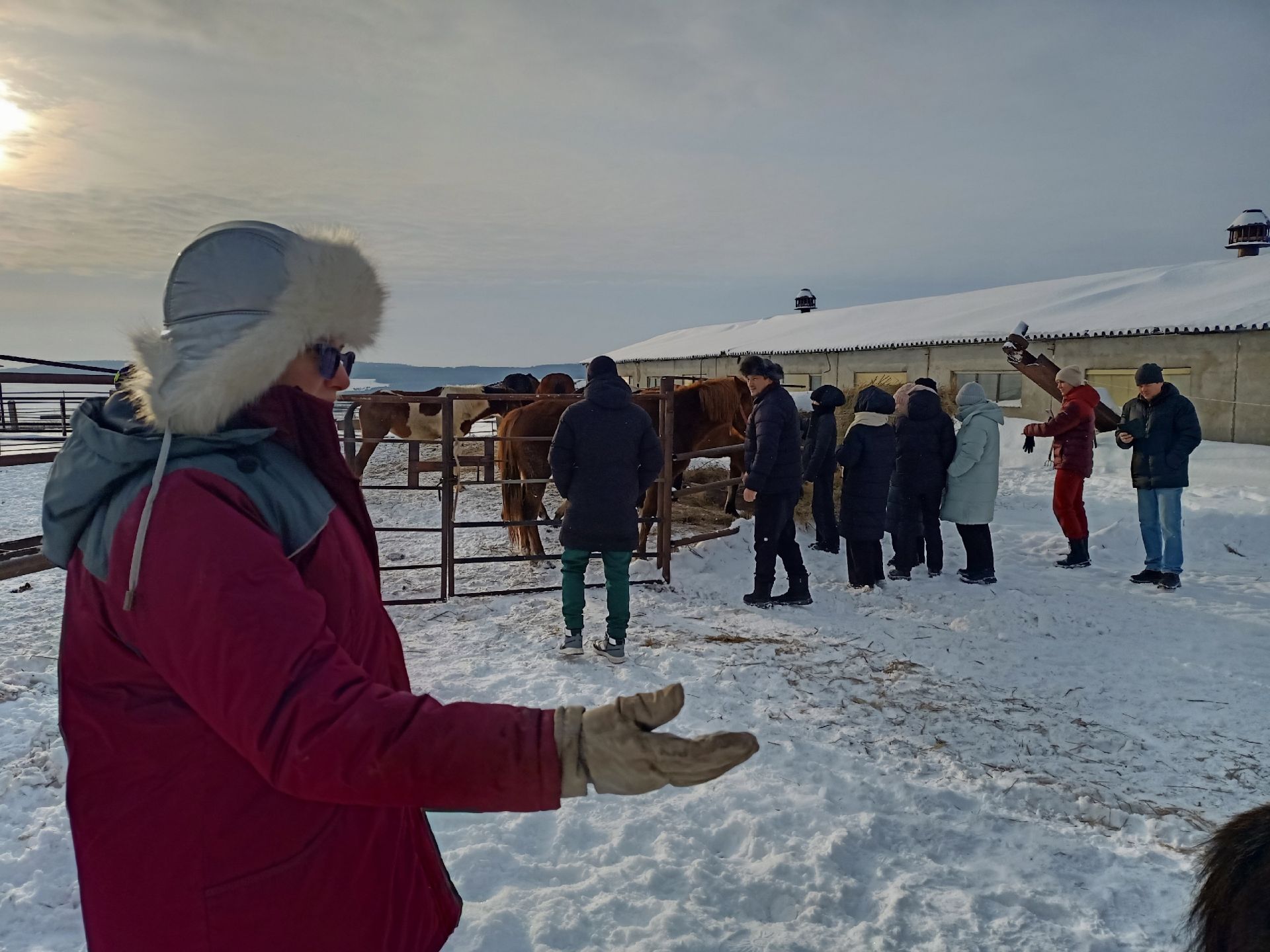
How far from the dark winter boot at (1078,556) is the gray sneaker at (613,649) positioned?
4.71 meters

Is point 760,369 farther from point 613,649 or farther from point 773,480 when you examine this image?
point 613,649

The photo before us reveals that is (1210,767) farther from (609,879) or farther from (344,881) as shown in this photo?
(344,881)

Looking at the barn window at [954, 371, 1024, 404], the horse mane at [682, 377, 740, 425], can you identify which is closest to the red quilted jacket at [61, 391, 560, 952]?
the horse mane at [682, 377, 740, 425]

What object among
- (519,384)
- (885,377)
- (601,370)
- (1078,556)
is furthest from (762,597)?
(885,377)

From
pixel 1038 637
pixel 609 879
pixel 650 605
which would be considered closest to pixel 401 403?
pixel 650 605

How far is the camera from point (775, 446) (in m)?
5.88

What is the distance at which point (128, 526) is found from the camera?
35.5 inches

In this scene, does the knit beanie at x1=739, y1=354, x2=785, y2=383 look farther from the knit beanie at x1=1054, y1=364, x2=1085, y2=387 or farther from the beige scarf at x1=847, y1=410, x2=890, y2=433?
the knit beanie at x1=1054, y1=364, x2=1085, y2=387

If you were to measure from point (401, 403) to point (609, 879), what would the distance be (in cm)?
1043

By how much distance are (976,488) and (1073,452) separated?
1171 mm

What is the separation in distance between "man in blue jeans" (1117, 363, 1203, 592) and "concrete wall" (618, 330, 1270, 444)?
338 inches

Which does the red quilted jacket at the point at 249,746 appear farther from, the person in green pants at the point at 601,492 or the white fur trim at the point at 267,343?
the person in green pants at the point at 601,492

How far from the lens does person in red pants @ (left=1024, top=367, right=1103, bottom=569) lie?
6.89 metres

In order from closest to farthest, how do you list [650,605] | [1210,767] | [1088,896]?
[1088,896] < [1210,767] < [650,605]
